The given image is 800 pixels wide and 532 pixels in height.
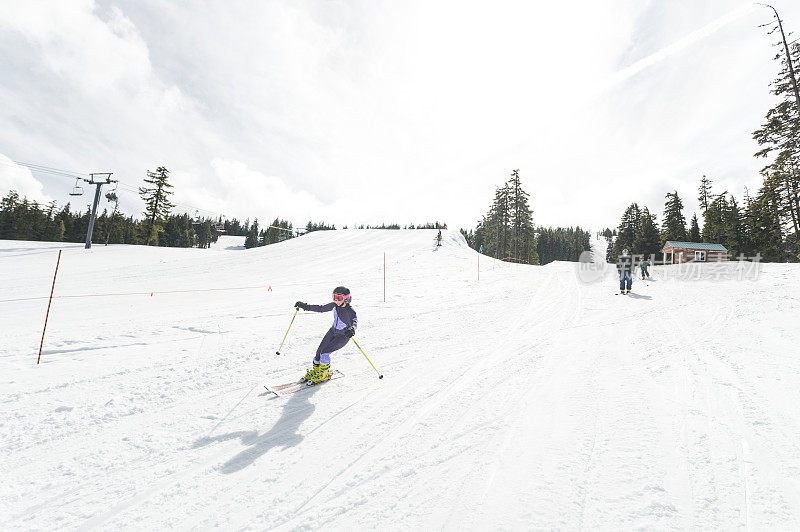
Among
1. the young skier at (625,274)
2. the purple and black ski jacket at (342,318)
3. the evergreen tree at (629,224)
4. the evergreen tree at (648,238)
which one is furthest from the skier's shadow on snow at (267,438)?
the evergreen tree at (629,224)

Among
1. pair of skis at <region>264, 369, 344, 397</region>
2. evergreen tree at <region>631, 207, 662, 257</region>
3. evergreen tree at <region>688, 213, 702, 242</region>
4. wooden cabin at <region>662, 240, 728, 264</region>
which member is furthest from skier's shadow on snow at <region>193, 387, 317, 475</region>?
evergreen tree at <region>688, 213, 702, 242</region>

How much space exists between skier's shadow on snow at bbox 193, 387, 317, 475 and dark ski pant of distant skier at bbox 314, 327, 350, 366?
980 mm

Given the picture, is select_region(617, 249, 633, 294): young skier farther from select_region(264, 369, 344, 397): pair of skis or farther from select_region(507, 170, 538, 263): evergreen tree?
select_region(507, 170, 538, 263): evergreen tree

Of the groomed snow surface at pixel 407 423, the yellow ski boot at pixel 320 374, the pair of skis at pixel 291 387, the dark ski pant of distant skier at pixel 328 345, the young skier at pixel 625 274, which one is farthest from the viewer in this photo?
the young skier at pixel 625 274

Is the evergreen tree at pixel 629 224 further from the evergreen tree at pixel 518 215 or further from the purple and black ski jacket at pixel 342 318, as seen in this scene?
the purple and black ski jacket at pixel 342 318

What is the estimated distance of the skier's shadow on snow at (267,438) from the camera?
10.6 ft

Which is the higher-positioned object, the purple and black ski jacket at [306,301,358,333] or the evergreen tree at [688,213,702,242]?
the evergreen tree at [688,213,702,242]

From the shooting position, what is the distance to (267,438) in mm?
3646

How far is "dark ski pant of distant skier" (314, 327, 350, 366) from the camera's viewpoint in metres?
5.31

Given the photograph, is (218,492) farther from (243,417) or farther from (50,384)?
(50,384)

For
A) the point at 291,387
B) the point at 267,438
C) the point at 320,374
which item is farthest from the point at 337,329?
the point at 267,438

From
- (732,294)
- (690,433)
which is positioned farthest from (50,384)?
(732,294)

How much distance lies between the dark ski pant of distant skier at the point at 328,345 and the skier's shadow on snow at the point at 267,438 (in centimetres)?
98

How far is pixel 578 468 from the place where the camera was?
3049 millimetres
